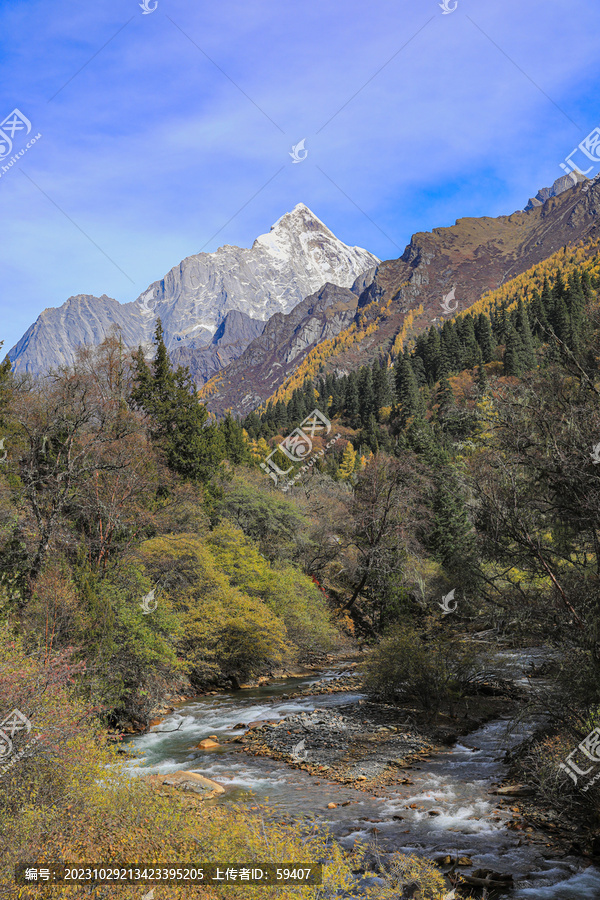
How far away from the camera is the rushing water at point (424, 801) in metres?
9.27

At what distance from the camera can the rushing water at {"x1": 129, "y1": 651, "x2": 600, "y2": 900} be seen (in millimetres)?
9266

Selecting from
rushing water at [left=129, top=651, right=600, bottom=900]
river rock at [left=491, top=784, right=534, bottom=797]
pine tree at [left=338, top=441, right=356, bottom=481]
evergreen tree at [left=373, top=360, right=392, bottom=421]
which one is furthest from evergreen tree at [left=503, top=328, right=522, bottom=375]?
river rock at [left=491, top=784, right=534, bottom=797]

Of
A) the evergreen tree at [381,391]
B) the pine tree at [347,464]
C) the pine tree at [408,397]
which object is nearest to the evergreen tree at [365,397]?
the evergreen tree at [381,391]

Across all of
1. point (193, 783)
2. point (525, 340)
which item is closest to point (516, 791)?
point (193, 783)

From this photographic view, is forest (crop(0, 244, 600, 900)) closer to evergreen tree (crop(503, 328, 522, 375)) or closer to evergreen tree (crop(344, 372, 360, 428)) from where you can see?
evergreen tree (crop(503, 328, 522, 375))

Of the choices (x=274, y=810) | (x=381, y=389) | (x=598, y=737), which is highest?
(x=381, y=389)

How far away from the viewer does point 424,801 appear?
488 inches

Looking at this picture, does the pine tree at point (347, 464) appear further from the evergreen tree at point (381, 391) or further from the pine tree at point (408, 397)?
the evergreen tree at point (381, 391)

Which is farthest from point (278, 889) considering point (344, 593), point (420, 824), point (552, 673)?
point (344, 593)

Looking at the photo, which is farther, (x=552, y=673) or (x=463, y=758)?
(x=463, y=758)

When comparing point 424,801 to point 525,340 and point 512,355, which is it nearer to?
point 512,355

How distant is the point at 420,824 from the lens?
11195 mm

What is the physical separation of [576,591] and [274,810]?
7.76 meters

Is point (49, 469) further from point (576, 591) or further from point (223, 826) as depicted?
point (576, 591)
